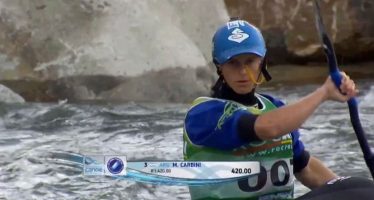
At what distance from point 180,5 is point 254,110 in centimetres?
725

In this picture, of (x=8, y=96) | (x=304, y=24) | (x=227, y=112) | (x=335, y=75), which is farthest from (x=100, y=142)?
(x=304, y=24)

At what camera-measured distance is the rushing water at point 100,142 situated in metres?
6.37

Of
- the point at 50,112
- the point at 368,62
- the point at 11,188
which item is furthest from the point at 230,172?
the point at 368,62

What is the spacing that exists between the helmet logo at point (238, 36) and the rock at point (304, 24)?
972 centimetres

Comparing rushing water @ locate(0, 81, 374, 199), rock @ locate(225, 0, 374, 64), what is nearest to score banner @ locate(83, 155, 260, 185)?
rushing water @ locate(0, 81, 374, 199)

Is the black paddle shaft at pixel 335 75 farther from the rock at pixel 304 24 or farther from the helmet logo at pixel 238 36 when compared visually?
the rock at pixel 304 24

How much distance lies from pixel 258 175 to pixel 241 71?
380mm

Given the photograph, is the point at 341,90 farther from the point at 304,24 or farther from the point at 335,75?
the point at 304,24

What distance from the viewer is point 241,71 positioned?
3.53 metres

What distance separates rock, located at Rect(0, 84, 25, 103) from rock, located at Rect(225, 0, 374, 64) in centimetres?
464

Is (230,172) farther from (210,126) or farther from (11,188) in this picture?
(11,188)

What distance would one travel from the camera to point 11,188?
6379 mm

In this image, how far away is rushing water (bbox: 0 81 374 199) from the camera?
6.37 meters

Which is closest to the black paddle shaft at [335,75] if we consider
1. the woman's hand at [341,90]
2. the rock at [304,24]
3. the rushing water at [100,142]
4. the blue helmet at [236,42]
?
the woman's hand at [341,90]
